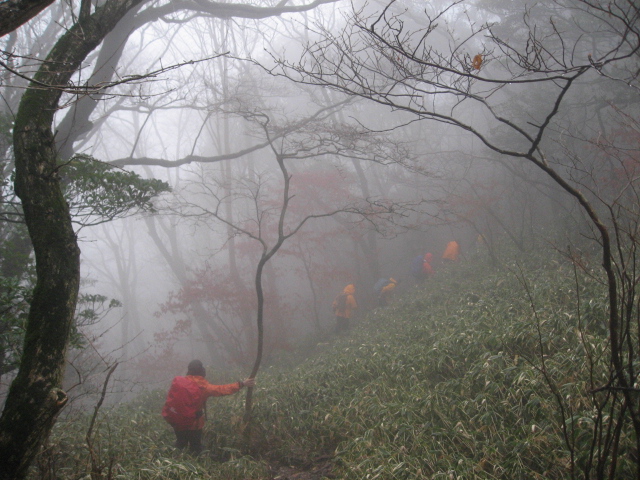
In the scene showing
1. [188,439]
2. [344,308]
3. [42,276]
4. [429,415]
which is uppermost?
[344,308]

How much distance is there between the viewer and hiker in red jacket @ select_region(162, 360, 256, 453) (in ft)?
15.8

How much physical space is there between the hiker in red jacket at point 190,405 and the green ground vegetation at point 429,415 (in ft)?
0.87

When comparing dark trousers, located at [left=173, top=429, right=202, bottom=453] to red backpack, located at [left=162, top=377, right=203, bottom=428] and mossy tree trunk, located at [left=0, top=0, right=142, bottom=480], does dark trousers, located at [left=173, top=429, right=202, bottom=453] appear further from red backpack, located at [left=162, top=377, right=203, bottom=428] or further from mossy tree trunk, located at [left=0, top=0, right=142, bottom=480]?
mossy tree trunk, located at [left=0, top=0, right=142, bottom=480]

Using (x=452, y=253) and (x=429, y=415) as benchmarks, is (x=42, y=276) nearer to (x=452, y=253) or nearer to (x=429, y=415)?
(x=429, y=415)

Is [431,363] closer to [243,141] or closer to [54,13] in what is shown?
[54,13]

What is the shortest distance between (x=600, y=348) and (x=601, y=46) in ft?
59.0

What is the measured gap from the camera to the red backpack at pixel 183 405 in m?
4.81

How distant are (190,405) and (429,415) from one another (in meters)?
2.95

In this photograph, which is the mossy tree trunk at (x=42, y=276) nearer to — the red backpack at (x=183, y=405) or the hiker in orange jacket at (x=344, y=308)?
the red backpack at (x=183, y=405)

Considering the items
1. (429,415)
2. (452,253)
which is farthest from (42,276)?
(452,253)

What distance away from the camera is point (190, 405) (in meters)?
4.84

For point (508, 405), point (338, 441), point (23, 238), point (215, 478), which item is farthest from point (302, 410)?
point (23, 238)

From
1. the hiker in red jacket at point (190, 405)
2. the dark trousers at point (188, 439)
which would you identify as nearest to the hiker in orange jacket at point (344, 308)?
the hiker in red jacket at point (190, 405)

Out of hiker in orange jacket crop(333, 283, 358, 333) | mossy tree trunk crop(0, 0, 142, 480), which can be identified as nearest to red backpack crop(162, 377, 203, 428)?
mossy tree trunk crop(0, 0, 142, 480)
